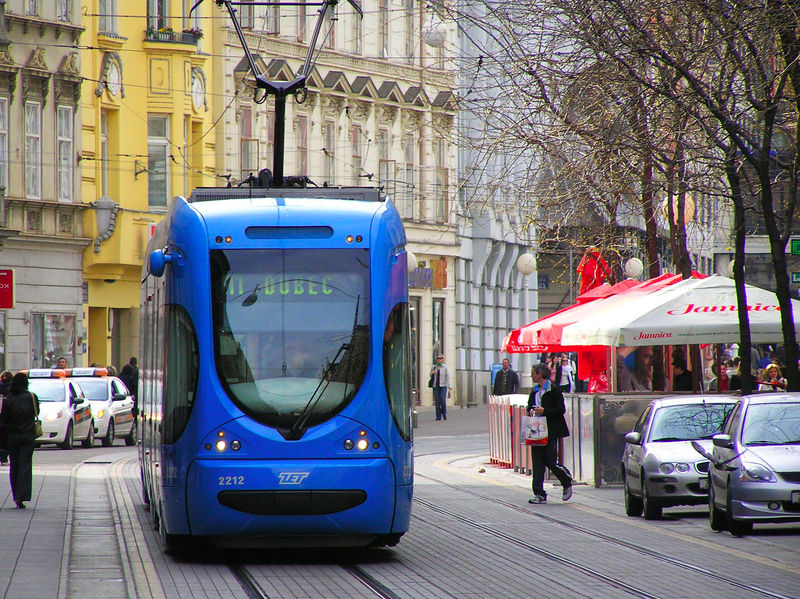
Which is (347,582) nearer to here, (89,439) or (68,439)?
(68,439)

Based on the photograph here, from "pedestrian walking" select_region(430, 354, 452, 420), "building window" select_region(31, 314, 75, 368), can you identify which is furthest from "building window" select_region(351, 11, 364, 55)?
"building window" select_region(31, 314, 75, 368)

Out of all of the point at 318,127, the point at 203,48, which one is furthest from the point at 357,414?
the point at 318,127

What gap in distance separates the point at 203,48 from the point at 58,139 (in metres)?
6.91

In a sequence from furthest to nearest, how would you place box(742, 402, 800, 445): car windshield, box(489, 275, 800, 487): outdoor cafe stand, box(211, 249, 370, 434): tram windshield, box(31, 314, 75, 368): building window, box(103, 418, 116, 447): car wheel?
box(31, 314, 75, 368): building window
box(103, 418, 116, 447): car wheel
box(489, 275, 800, 487): outdoor cafe stand
box(742, 402, 800, 445): car windshield
box(211, 249, 370, 434): tram windshield

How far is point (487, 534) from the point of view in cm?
1769

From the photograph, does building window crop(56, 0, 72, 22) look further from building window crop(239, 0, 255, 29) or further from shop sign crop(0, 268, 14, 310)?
shop sign crop(0, 268, 14, 310)

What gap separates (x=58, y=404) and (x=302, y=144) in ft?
65.2

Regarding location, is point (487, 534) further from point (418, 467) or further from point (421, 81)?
point (421, 81)

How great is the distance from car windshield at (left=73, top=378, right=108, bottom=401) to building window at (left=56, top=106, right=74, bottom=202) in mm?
8198

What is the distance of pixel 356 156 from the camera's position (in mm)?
54938

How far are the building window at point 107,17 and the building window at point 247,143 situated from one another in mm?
6145

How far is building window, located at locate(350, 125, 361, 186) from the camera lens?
5449 centimetres

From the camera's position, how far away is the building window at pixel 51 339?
138 feet

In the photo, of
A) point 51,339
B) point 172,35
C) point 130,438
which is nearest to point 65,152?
point 51,339
